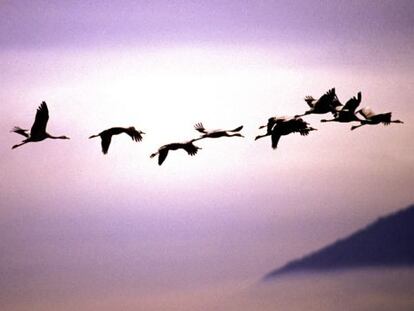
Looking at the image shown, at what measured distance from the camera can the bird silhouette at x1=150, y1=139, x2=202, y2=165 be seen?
88.6ft

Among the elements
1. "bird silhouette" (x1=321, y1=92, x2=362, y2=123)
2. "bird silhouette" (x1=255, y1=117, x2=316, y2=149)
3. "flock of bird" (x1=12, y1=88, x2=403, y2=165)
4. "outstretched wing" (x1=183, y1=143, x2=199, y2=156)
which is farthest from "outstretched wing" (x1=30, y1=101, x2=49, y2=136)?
"bird silhouette" (x1=321, y1=92, x2=362, y2=123)

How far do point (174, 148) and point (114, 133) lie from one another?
1.30 m

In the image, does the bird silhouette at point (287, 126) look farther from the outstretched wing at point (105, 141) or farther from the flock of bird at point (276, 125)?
the outstretched wing at point (105, 141)

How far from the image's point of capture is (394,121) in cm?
2864

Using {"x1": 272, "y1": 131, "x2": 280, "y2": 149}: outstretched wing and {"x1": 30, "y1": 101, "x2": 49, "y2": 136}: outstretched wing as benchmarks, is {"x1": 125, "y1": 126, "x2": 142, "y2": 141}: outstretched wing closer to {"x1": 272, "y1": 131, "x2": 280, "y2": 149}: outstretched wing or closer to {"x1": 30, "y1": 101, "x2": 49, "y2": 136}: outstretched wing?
{"x1": 30, "y1": 101, "x2": 49, "y2": 136}: outstretched wing

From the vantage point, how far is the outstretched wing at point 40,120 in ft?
88.6

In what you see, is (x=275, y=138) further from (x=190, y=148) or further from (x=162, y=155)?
(x=162, y=155)

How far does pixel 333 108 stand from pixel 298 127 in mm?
845

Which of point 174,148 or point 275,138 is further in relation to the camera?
point 275,138

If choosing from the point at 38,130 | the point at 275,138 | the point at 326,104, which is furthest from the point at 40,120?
the point at 326,104

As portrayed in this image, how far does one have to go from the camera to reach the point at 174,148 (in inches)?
1072

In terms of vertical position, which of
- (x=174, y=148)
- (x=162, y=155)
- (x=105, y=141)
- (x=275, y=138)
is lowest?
(x=162, y=155)

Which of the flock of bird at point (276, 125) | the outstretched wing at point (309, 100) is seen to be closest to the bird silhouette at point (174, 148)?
the flock of bird at point (276, 125)

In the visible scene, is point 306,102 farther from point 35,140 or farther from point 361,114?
point 35,140
